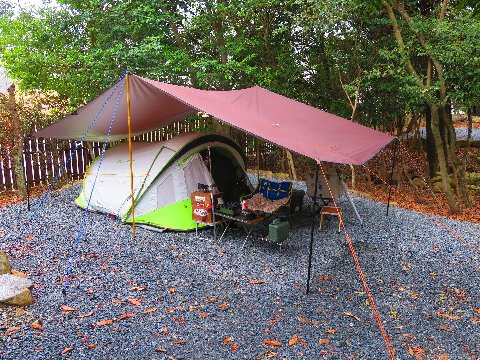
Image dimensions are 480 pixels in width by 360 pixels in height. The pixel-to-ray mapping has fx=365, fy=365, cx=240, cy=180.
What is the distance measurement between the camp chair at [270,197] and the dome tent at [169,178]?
66 centimetres

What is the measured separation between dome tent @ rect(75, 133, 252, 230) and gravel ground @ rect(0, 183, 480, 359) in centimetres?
35

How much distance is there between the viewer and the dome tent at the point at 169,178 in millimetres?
5570

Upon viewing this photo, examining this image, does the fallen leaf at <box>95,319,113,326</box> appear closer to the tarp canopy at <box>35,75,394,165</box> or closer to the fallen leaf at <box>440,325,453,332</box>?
the tarp canopy at <box>35,75,394,165</box>

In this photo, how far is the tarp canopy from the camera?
4258 mm

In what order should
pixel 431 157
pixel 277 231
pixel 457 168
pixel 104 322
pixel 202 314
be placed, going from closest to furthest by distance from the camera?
pixel 104 322
pixel 202 314
pixel 277 231
pixel 457 168
pixel 431 157

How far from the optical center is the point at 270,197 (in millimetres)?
5773

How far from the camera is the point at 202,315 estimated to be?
320 centimetres

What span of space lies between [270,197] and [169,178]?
161cm

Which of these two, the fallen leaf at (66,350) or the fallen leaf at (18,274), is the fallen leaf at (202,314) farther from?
the fallen leaf at (18,274)

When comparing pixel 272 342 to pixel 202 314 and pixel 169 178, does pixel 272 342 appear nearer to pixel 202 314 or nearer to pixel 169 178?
pixel 202 314

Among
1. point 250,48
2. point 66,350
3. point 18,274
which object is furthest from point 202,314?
point 250,48

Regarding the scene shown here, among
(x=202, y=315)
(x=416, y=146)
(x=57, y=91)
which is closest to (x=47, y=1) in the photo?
(x=57, y=91)

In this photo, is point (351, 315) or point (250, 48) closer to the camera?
point (351, 315)

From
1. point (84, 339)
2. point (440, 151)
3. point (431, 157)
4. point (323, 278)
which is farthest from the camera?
point (431, 157)
